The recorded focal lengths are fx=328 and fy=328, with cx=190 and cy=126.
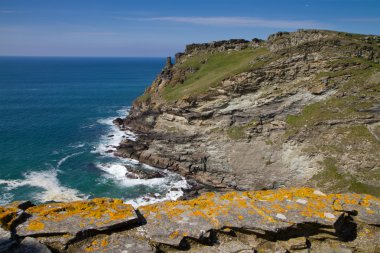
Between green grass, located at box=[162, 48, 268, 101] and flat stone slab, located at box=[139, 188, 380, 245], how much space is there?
53.1 m

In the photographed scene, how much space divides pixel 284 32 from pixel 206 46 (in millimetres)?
28747

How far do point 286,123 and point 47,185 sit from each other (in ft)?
129

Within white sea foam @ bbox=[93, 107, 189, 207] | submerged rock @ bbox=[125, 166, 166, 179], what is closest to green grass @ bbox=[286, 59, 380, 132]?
white sea foam @ bbox=[93, 107, 189, 207]

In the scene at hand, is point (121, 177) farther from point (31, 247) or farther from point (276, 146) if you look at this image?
point (31, 247)

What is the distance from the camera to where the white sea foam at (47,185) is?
48.0m

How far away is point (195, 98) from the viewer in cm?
6100

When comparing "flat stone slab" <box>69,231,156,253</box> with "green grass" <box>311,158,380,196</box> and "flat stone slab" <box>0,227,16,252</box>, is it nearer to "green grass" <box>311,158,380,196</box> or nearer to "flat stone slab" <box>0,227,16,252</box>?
"flat stone slab" <box>0,227,16,252</box>

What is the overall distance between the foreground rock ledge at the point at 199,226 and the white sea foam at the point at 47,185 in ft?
135

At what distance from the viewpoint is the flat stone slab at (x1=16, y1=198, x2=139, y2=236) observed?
27.2 ft

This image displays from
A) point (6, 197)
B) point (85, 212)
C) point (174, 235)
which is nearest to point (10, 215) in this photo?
point (85, 212)

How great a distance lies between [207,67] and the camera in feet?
274

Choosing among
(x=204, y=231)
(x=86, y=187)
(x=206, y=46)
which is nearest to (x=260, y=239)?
(x=204, y=231)

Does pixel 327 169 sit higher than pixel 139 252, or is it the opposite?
pixel 139 252

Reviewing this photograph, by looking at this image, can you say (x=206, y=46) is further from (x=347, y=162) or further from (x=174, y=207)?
(x=174, y=207)
